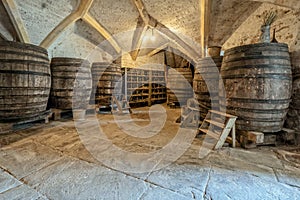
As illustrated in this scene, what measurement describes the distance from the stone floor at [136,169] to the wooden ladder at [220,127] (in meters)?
0.12

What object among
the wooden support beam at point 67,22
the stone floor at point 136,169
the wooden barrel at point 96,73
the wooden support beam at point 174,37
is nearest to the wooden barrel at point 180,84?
the wooden support beam at point 174,37

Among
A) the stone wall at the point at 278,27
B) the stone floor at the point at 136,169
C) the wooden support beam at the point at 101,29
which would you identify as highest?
the wooden support beam at the point at 101,29

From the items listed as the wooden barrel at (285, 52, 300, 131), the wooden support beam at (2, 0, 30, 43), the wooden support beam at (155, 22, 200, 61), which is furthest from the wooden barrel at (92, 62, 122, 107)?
the wooden barrel at (285, 52, 300, 131)

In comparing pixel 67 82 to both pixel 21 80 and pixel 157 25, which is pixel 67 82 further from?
pixel 157 25

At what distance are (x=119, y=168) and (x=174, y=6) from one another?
4356 mm

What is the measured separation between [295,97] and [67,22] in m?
5.14

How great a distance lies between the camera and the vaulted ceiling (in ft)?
11.7

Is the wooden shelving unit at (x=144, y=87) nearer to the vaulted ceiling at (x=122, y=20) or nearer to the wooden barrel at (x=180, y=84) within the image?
the wooden barrel at (x=180, y=84)

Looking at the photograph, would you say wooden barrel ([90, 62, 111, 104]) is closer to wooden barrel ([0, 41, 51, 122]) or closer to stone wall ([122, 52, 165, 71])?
wooden barrel ([0, 41, 51, 122])

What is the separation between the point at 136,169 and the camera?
1599 mm

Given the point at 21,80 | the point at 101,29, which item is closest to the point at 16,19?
the point at 21,80

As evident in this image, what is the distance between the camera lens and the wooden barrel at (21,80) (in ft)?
7.98

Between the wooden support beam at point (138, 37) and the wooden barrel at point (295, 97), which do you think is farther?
the wooden support beam at point (138, 37)

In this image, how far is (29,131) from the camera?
2711 millimetres
